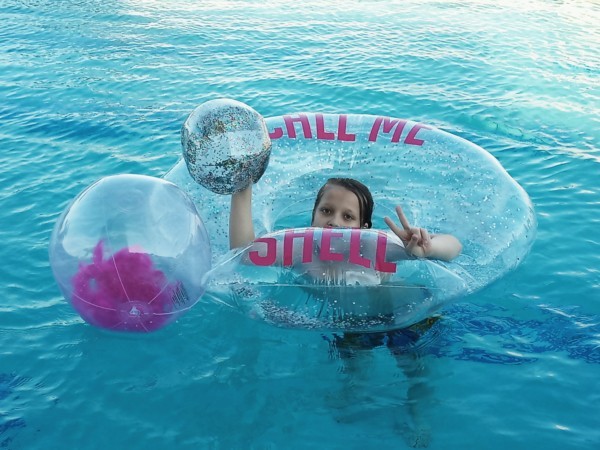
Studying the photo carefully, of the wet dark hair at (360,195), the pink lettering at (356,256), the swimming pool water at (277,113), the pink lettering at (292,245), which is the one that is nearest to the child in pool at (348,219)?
the wet dark hair at (360,195)

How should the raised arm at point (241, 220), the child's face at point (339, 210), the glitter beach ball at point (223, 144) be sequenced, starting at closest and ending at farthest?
the glitter beach ball at point (223, 144) < the raised arm at point (241, 220) < the child's face at point (339, 210)

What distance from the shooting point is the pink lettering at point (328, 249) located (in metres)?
3.03

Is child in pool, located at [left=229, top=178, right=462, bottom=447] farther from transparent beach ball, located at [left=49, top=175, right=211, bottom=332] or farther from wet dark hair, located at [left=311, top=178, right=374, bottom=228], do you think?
transparent beach ball, located at [left=49, top=175, right=211, bottom=332]

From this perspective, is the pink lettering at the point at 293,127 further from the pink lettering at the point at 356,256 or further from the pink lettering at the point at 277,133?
the pink lettering at the point at 356,256

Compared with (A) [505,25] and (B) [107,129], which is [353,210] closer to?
(B) [107,129]

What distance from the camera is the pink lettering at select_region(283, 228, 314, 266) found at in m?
3.07

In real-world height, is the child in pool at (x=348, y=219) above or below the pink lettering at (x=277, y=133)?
below

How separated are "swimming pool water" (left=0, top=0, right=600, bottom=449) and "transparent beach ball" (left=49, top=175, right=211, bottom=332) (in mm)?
588

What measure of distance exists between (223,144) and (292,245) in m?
0.59

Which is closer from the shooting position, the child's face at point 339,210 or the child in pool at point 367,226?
the child in pool at point 367,226

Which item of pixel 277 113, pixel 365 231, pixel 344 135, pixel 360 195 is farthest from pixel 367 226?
pixel 277 113

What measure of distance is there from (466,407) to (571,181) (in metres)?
3.05

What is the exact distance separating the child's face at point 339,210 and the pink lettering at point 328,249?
50 centimetres

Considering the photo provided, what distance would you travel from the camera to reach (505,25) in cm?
1071
